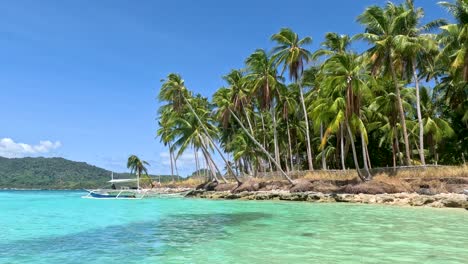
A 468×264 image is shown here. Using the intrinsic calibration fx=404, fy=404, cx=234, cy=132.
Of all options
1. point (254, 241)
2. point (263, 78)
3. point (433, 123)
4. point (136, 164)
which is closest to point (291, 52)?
point (263, 78)

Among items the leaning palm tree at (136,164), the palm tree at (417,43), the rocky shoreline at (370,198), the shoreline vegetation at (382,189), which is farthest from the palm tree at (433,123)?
the leaning palm tree at (136,164)

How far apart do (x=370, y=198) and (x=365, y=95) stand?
343 inches

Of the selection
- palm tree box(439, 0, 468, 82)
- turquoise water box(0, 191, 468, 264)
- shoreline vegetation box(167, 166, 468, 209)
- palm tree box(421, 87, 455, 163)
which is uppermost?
palm tree box(439, 0, 468, 82)

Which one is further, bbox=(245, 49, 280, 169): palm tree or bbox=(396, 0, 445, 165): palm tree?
bbox=(245, 49, 280, 169): palm tree

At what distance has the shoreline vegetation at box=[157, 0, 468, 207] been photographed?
30469 millimetres

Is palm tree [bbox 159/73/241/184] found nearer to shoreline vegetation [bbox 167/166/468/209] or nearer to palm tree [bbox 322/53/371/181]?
shoreline vegetation [bbox 167/166/468/209]

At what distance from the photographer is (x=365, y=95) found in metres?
32.6

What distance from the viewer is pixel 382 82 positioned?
40.7m

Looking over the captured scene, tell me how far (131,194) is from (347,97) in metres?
31.1

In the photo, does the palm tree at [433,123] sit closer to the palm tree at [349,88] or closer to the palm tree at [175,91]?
the palm tree at [349,88]

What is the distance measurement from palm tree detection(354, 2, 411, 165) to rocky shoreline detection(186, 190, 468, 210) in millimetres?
6264

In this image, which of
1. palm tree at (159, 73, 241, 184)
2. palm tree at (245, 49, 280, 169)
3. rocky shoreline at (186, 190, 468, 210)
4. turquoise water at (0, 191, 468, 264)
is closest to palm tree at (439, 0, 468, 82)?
rocky shoreline at (186, 190, 468, 210)

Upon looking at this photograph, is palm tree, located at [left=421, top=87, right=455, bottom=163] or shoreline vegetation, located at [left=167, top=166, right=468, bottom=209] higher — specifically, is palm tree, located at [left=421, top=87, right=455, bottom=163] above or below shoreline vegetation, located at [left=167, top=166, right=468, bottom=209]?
above

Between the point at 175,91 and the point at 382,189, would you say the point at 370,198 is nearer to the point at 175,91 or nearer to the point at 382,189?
the point at 382,189
